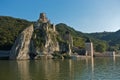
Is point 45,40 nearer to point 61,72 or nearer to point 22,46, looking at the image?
point 22,46

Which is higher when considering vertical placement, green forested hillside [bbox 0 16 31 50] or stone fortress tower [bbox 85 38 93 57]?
green forested hillside [bbox 0 16 31 50]

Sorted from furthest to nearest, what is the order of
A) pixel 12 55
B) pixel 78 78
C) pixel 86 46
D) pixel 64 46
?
1. pixel 86 46
2. pixel 64 46
3. pixel 12 55
4. pixel 78 78

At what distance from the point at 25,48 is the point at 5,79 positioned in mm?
73181

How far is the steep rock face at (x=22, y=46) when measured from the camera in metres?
106

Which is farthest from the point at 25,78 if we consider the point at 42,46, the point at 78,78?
the point at 42,46

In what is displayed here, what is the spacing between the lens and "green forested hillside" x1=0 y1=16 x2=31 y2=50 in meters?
114

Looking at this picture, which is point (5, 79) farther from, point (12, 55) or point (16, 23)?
point (16, 23)

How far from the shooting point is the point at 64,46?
123 m

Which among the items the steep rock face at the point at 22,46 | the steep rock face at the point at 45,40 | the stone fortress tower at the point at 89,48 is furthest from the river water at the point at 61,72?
the stone fortress tower at the point at 89,48

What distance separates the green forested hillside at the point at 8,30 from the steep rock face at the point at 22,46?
265 inches

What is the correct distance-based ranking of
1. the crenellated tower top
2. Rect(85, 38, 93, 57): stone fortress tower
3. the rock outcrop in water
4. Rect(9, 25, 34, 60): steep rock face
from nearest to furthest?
Rect(9, 25, 34, 60): steep rock face, the rock outcrop in water, the crenellated tower top, Rect(85, 38, 93, 57): stone fortress tower

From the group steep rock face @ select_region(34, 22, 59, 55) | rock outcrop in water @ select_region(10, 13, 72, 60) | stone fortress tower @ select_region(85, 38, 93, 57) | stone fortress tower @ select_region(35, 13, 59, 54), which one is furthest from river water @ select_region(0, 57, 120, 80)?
stone fortress tower @ select_region(85, 38, 93, 57)

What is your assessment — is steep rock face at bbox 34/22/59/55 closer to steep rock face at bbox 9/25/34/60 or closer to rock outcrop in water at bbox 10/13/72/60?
rock outcrop in water at bbox 10/13/72/60

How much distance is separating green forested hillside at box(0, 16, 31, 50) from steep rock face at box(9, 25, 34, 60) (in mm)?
6741
